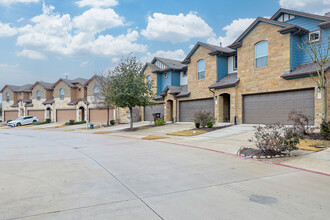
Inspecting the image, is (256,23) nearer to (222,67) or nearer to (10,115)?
(222,67)

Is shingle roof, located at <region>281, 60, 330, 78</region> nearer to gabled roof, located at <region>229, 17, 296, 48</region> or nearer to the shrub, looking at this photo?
gabled roof, located at <region>229, 17, 296, 48</region>

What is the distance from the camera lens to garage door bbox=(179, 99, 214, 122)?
80.9 feet

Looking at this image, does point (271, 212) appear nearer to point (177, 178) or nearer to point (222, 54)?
point (177, 178)

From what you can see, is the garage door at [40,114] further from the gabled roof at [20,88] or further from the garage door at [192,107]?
the garage door at [192,107]

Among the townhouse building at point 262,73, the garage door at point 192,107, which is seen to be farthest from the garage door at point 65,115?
the townhouse building at point 262,73

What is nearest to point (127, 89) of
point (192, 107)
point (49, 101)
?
point (192, 107)

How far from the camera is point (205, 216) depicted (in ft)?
13.0

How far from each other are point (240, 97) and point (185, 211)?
709 inches

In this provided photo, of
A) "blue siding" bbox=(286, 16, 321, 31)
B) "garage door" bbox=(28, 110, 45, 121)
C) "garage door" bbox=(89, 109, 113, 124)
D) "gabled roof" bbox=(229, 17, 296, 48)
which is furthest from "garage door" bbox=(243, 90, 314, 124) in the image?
"garage door" bbox=(28, 110, 45, 121)

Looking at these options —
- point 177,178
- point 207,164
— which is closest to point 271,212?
point 177,178

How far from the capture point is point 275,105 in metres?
18.5

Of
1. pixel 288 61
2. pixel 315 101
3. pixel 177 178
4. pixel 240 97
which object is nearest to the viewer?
pixel 177 178

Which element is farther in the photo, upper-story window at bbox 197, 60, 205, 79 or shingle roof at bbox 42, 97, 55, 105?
shingle roof at bbox 42, 97, 55, 105

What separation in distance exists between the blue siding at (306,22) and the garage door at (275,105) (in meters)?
4.86
